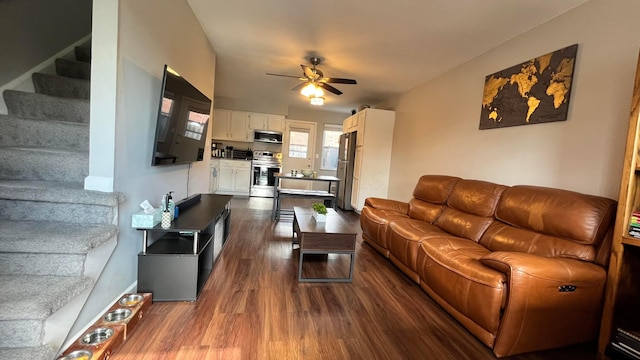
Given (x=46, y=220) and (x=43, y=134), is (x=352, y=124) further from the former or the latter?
(x=46, y=220)

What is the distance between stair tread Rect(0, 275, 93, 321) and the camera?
3.79 feet

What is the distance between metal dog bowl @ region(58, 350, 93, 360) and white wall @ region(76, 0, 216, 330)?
0.27 m

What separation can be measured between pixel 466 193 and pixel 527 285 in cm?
149

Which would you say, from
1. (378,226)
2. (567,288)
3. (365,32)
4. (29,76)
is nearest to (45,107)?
(29,76)

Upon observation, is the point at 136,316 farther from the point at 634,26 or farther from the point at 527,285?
the point at 634,26

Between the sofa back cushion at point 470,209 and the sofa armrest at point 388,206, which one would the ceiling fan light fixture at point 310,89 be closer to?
the sofa armrest at point 388,206

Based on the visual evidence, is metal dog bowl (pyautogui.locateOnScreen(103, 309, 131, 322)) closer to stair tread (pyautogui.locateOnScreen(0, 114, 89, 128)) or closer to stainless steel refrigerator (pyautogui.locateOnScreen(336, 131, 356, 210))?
stair tread (pyautogui.locateOnScreen(0, 114, 89, 128))

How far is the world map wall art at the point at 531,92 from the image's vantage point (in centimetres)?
228

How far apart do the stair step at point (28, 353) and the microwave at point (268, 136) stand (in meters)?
6.16

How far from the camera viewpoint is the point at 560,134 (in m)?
2.30

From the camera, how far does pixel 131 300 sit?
1.83 metres

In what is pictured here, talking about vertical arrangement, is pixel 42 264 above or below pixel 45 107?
below

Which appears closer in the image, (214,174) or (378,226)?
(378,226)

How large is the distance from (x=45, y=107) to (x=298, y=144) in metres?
5.81
